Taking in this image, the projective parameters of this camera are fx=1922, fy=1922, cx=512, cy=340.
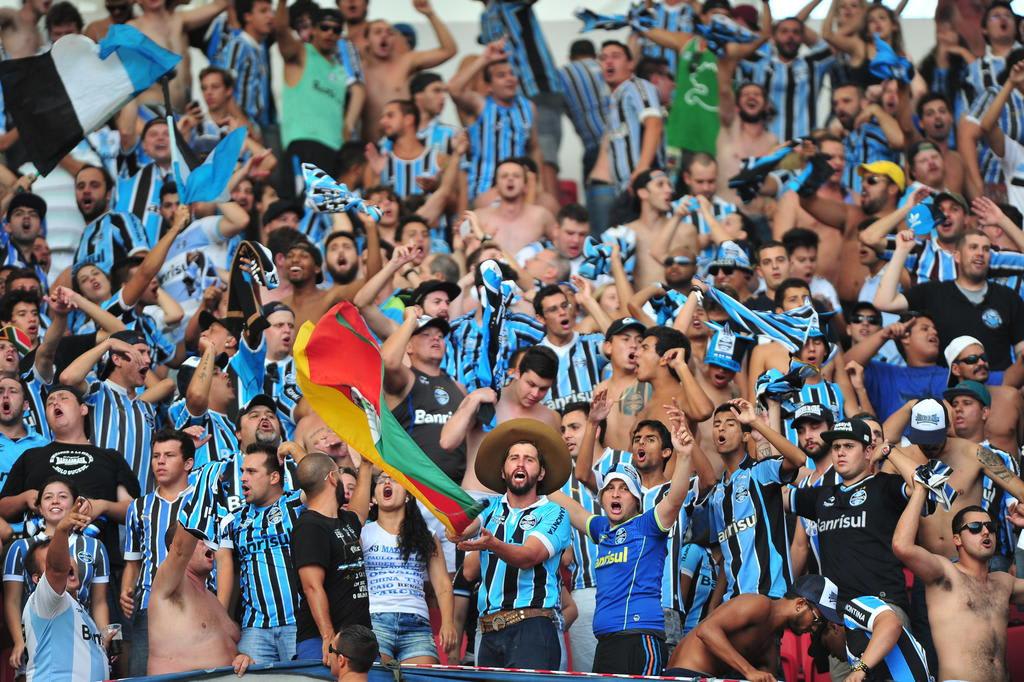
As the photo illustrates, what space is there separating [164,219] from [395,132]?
87.9 inches

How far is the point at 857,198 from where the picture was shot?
1471 centimetres

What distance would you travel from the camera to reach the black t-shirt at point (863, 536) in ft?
32.4

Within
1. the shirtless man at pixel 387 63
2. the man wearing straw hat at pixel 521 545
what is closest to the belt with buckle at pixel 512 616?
the man wearing straw hat at pixel 521 545

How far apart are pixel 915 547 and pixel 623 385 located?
8.03 feet

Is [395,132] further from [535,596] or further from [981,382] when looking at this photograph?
[535,596]

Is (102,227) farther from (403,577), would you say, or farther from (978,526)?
(978,526)

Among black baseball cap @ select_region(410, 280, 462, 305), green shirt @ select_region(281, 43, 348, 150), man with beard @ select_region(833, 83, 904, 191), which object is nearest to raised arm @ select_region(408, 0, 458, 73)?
green shirt @ select_region(281, 43, 348, 150)

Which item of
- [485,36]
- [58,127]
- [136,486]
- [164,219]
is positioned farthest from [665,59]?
[136,486]

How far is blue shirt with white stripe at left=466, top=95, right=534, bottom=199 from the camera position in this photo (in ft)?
51.2

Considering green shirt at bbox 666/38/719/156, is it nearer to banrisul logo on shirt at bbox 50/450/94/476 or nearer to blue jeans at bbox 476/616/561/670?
banrisul logo on shirt at bbox 50/450/94/476

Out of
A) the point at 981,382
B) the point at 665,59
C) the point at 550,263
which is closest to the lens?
the point at 981,382

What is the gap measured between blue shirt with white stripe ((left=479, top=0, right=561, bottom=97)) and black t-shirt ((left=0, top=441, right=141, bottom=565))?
23.0 feet

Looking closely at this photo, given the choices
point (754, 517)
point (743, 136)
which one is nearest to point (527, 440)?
point (754, 517)

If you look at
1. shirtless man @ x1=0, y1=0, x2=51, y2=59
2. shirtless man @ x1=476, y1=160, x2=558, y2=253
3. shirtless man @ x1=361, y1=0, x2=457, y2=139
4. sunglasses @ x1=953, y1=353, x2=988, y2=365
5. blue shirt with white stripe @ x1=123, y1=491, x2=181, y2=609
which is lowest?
blue shirt with white stripe @ x1=123, y1=491, x2=181, y2=609
